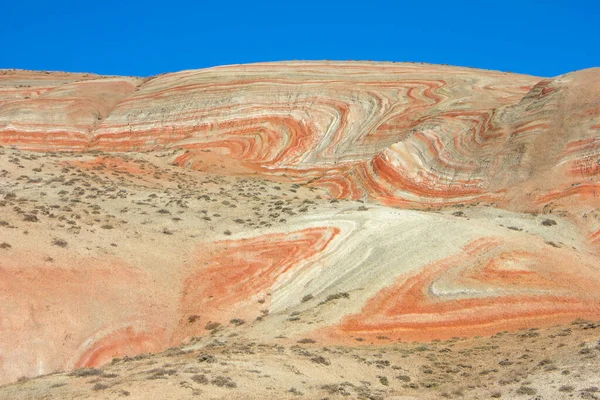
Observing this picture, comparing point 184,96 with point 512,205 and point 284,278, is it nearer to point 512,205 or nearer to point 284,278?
point 512,205

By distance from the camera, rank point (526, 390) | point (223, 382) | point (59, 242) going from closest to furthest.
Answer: point (223, 382) < point (526, 390) < point (59, 242)

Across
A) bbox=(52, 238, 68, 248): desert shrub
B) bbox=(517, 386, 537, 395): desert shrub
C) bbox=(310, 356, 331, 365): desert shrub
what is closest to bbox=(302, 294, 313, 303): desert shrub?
bbox=(310, 356, 331, 365): desert shrub

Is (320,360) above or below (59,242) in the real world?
below

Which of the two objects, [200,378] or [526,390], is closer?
[200,378]

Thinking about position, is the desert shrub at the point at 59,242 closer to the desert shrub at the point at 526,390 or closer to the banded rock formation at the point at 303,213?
the banded rock formation at the point at 303,213

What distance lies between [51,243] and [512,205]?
25.1m

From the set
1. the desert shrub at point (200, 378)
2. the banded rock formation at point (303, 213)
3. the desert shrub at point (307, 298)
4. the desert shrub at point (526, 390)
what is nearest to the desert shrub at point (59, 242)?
the banded rock formation at point (303, 213)

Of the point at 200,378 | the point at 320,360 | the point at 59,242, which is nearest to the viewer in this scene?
the point at 200,378

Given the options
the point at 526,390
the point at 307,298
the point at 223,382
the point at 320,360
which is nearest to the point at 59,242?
the point at 307,298

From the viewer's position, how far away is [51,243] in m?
28.1

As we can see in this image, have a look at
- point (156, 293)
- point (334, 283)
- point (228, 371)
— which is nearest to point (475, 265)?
point (334, 283)

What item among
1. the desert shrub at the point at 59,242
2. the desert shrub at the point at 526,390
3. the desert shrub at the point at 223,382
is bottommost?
the desert shrub at the point at 526,390

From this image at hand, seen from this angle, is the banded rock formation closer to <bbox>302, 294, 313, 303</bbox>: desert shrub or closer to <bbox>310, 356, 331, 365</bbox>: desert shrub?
<bbox>302, 294, 313, 303</bbox>: desert shrub

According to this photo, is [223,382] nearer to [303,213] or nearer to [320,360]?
[320,360]
